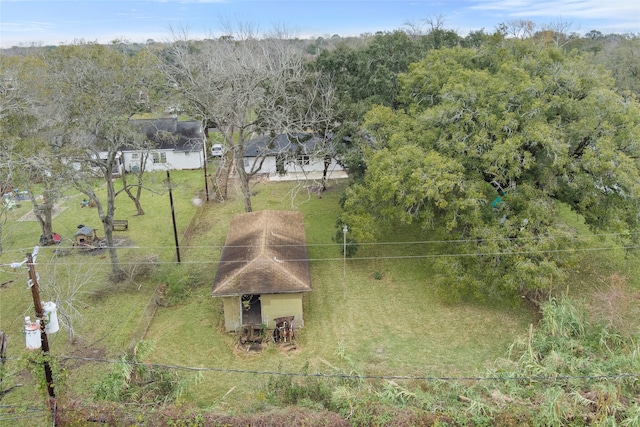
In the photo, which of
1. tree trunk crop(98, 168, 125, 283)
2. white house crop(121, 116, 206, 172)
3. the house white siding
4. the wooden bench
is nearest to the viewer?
tree trunk crop(98, 168, 125, 283)

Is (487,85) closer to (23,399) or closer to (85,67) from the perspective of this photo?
(85,67)

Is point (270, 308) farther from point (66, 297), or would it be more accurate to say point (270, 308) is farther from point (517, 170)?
point (517, 170)

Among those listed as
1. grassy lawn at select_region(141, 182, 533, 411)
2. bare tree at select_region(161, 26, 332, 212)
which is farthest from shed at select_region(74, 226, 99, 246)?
bare tree at select_region(161, 26, 332, 212)

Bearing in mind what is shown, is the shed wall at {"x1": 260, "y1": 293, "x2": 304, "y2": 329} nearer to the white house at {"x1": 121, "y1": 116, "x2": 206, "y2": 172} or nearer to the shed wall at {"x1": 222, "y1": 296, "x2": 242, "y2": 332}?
the shed wall at {"x1": 222, "y1": 296, "x2": 242, "y2": 332}

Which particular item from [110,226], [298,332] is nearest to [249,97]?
[110,226]

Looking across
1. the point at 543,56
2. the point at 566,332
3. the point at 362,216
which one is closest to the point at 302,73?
the point at 362,216

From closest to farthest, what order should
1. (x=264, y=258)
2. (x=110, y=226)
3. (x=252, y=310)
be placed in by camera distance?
(x=264, y=258), (x=252, y=310), (x=110, y=226)
